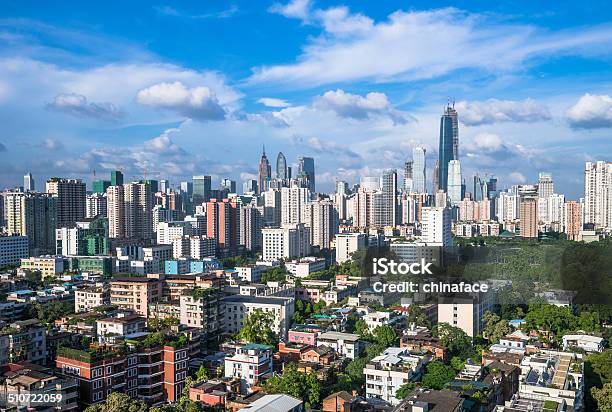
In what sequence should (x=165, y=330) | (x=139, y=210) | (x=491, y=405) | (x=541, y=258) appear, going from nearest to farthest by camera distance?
(x=491, y=405) → (x=165, y=330) → (x=541, y=258) → (x=139, y=210)

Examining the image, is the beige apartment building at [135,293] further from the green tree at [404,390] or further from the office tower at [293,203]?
the office tower at [293,203]

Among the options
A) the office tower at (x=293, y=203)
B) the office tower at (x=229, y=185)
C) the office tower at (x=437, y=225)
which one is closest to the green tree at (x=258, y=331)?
the office tower at (x=437, y=225)

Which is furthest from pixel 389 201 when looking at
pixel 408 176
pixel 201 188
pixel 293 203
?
pixel 408 176

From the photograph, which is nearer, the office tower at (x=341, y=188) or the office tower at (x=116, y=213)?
the office tower at (x=116, y=213)

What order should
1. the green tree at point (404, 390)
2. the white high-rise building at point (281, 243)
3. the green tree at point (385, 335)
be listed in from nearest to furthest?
the green tree at point (404, 390) < the green tree at point (385, 335) < the white high-rise building at point (281, 243)

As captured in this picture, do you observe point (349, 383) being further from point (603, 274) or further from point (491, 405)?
point (603, 274)

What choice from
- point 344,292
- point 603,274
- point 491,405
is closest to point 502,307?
point 603,274
